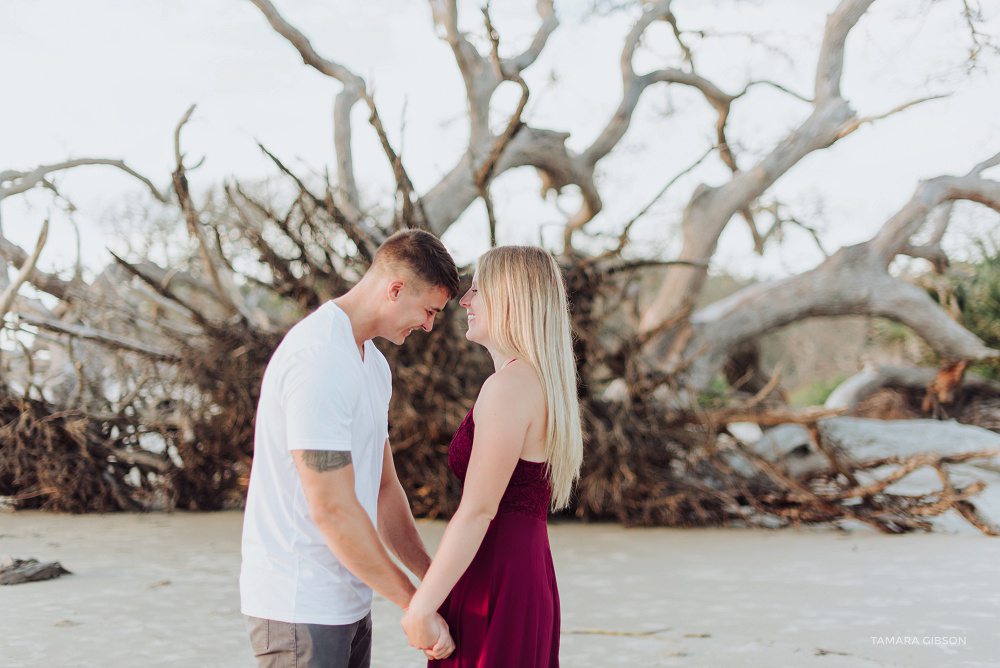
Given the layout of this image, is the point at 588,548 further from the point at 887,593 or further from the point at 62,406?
the point at 62,406

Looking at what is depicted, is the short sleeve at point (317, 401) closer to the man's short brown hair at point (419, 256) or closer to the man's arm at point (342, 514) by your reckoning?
the man's arm at point (342, 514)

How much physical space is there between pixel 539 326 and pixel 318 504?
2.35ft

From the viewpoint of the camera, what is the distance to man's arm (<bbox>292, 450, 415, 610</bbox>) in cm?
202

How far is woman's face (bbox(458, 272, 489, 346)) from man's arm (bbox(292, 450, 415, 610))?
21.6 inches

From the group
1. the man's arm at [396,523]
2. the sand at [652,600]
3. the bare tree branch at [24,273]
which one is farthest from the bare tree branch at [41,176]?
the man's arm at [396,523]

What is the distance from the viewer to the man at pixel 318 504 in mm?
2033

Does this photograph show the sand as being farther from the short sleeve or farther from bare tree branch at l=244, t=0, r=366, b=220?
bare tree branch at l=244, t=0, r=366, b=220

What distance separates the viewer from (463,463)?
2.47 m

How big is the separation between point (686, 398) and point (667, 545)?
178cm

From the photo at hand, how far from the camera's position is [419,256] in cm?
235

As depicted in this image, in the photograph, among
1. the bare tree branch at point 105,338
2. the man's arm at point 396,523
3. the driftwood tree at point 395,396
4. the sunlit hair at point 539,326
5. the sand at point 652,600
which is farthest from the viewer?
the bare tree branch at point 105,338

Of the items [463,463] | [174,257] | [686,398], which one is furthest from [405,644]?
[174,257]

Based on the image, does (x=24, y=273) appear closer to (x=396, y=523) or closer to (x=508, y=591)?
(x=396, y=523)

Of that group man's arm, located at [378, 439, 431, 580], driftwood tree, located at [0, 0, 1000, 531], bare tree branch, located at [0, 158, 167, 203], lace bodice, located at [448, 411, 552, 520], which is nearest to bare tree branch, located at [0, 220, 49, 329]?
driftwood tree, located at [0, 0, 1000, 531]
